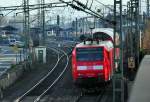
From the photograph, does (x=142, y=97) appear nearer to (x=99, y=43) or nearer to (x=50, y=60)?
(x=99, y=43)

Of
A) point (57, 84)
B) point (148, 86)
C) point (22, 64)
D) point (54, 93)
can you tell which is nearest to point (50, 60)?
point (22, 64)

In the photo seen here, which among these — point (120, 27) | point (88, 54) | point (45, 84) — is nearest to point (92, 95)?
point (88, 54)

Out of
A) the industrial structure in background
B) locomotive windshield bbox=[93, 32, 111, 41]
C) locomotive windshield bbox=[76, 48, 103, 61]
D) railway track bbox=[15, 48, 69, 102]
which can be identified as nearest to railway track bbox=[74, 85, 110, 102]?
the industrial structure in background

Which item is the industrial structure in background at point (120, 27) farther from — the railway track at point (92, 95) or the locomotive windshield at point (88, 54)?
the locomotive windshield at point (88, 54)

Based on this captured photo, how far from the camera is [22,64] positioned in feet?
127

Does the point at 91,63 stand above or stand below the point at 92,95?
above

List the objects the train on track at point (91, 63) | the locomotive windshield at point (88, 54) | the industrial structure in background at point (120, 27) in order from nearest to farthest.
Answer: the industrial structure in background at point (120, 27) → the train on track at point (91, 63) → the locomotive windshield at point (88, 54)

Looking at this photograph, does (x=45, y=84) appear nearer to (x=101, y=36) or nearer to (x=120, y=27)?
(x=101, y=36)

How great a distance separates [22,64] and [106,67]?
14957 millimetres

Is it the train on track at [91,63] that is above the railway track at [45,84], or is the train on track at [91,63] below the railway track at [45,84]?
above

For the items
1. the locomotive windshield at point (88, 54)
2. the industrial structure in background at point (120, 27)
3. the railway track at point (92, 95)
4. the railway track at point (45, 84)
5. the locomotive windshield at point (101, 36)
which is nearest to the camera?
the industrial structure in background at point (120, 27)

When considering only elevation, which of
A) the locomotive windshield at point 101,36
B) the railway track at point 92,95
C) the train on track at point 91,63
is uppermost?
the locomotive windshield at point 101,36

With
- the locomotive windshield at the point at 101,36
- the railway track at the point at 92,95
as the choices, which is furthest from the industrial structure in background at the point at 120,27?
the railway track at the point at 92,95

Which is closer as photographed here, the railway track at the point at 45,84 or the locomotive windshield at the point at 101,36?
the railway track at the point at 45,84
